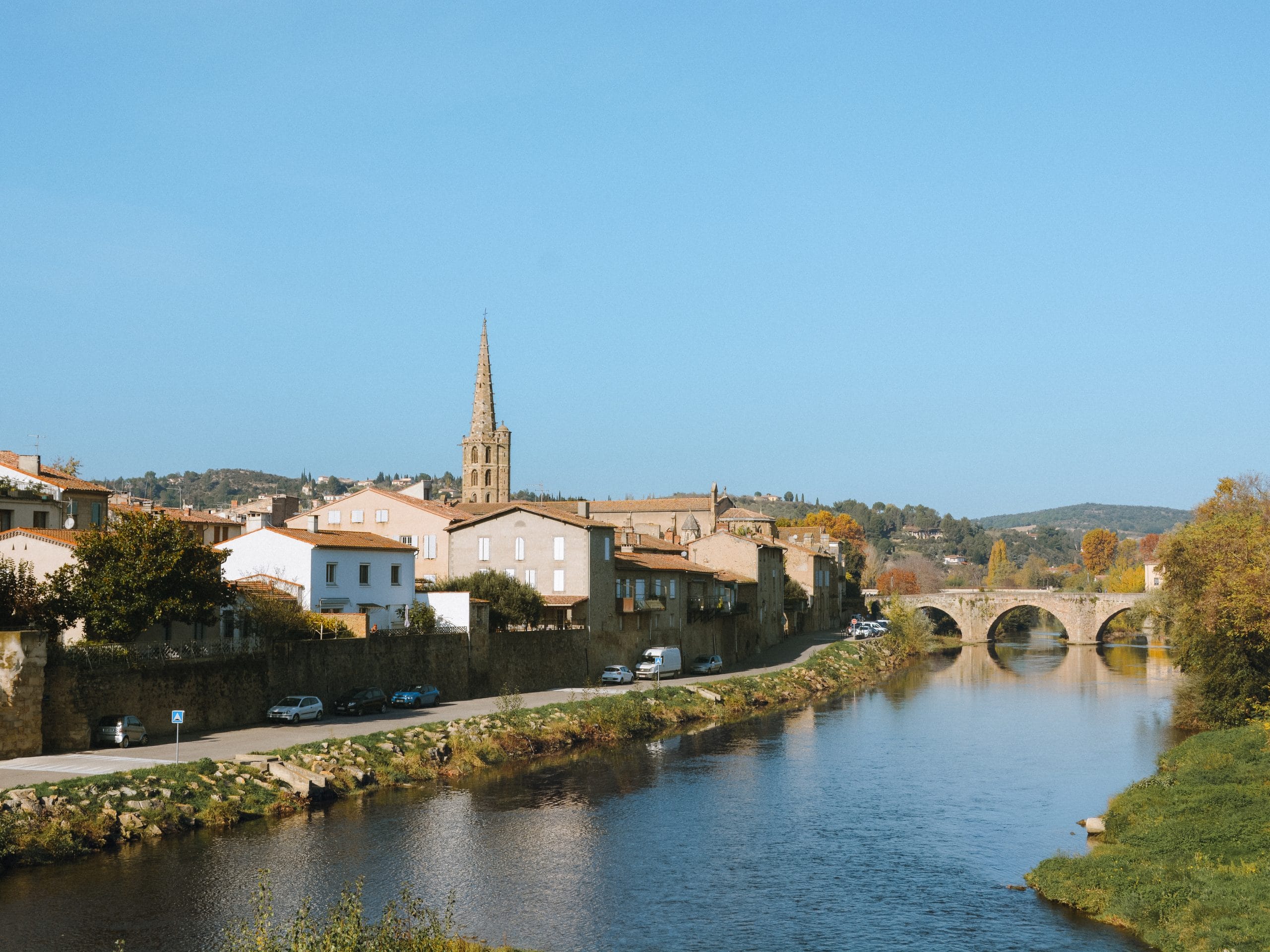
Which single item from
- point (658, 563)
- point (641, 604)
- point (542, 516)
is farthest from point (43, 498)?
point (658, 563)

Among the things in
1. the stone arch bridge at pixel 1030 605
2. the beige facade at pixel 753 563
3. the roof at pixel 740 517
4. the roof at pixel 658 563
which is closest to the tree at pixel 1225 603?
the roof at pixel 658 563

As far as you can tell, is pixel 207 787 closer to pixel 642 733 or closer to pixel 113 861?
pixel 113 861

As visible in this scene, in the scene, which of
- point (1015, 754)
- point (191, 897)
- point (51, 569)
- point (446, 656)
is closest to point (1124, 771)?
point (1015, 754)

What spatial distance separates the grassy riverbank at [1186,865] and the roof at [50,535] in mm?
32570

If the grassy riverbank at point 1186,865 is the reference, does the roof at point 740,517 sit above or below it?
above

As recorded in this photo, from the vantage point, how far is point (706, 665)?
225 ft

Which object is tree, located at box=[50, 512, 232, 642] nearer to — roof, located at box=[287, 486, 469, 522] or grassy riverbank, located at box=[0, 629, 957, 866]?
grassy riverbank, located at box=[0, 629, 957, 866]

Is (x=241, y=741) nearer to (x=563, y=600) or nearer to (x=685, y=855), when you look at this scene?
(x=685, y=855)

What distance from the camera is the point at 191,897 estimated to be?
24141 mm

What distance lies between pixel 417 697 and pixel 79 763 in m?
17.0

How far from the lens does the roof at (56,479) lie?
53.9 metres

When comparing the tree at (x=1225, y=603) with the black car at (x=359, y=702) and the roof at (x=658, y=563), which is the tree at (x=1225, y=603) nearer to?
the roof at (x=658, y=563)

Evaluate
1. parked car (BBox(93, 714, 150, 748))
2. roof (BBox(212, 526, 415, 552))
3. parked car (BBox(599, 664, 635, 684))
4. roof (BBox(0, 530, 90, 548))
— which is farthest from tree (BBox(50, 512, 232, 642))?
parked car (BBox(599, 664, 635, 684))

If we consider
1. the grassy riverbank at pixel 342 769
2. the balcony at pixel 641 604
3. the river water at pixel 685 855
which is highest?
the balcony at pixel 641 604
